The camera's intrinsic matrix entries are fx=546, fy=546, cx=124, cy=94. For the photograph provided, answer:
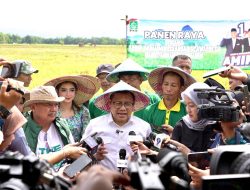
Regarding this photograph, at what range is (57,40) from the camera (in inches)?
1332

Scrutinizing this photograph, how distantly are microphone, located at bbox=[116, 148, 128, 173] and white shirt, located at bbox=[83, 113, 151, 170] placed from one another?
0.12 meters

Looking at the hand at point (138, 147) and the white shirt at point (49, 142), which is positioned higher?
the hand at point (138, 147)

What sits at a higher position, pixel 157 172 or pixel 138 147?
A: pixel 157 172

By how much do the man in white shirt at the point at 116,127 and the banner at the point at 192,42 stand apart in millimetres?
8049

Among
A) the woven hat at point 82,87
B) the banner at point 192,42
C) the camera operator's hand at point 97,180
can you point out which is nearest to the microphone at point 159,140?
the woven hat at point 82,87

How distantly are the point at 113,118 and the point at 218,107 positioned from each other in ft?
4.34

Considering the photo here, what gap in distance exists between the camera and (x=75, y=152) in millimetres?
4371

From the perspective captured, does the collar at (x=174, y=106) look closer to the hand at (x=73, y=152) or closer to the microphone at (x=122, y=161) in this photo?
the microphone at (x=122, y=161)

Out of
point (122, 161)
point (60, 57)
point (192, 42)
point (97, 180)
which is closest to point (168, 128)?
point (122, 161)

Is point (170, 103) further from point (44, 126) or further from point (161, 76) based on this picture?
point (44, 126)

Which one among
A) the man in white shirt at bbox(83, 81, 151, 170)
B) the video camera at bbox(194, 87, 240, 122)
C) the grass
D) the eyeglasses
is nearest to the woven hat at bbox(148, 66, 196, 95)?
the man in white shirt at bbox(83, 81, 151, 170)

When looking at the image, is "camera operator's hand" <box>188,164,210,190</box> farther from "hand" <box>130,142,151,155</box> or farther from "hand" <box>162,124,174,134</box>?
"hand" <box>162,124,174,134</box>

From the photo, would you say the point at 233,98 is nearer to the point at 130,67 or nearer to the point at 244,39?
the point at 130,67

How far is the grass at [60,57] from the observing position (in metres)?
20.8
